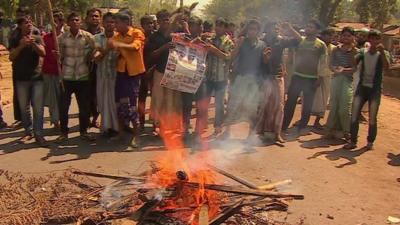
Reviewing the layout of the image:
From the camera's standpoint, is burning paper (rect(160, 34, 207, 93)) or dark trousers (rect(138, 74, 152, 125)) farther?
dark trousers (rect(138, 74, 152, 125))

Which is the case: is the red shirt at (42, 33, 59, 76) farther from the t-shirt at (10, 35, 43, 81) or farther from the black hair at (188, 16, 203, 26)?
the black hair at (188, 16, 203, 26)

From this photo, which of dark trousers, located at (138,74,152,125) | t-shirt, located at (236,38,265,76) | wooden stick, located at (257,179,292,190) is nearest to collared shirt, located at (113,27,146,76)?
dark trousers, located at (138,74,152,125)

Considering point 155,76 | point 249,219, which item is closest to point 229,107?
point 155,76

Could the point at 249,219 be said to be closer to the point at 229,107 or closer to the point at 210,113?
the point at 229,107

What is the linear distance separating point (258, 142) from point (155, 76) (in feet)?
6.97

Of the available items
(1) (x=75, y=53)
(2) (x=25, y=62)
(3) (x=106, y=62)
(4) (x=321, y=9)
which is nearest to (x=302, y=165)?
(3) (x=106, y=62)

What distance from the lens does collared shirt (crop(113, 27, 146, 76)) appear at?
705 cm

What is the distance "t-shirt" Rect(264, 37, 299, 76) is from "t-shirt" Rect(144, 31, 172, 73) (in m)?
1.73

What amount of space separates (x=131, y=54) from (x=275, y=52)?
247cm

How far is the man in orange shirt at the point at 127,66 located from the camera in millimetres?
6980

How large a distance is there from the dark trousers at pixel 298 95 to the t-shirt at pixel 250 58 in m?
0.99

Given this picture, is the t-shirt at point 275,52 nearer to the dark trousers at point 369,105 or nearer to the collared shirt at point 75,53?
the dark trousers at point 369,105

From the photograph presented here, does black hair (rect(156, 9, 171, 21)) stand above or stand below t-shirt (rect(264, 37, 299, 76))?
above

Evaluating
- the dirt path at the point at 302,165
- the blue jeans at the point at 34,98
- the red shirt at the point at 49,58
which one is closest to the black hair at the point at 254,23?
the dirt path at the point at 302,165
